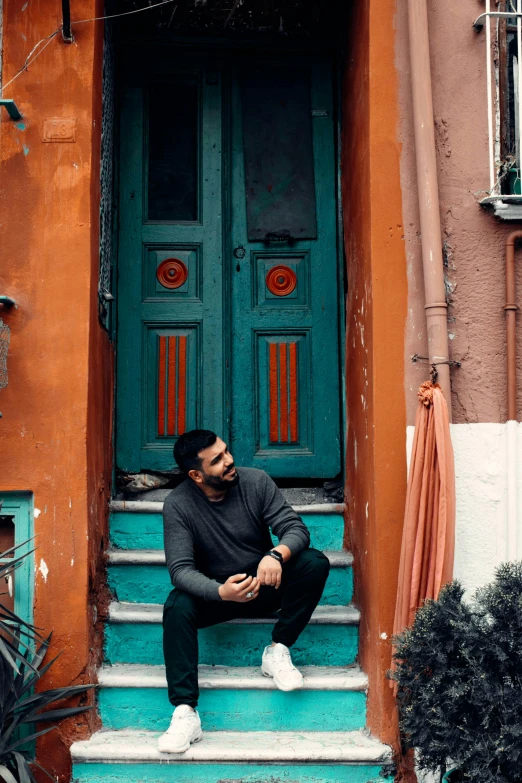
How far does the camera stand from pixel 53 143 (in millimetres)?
4090

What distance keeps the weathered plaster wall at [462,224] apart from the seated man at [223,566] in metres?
0.79

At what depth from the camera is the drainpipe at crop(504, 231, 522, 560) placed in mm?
3881

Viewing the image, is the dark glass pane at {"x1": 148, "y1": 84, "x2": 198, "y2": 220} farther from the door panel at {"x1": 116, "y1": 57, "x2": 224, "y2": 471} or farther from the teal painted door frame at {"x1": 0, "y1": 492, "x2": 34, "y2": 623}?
the teal painted door frame at {"x1": 0, "y1": 492, "x2": 34, "y2": 623}

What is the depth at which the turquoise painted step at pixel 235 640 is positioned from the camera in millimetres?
4148

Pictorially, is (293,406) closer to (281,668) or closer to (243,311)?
(243,311)

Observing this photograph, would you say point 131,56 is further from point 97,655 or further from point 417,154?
point 97,655

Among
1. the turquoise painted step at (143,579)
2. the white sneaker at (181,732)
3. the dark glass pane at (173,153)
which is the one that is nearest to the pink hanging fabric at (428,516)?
the turquoise painted step at (143,579)

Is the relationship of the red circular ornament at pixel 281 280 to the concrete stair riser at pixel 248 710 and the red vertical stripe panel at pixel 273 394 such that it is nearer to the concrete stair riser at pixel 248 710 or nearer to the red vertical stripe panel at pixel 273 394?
the red vertical stripe panel at pixel 273 394

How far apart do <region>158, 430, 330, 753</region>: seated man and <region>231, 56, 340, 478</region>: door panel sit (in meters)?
0.87

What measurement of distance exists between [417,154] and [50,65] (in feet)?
5.71

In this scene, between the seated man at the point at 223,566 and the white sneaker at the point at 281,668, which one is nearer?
the seated man at the point at 223,566

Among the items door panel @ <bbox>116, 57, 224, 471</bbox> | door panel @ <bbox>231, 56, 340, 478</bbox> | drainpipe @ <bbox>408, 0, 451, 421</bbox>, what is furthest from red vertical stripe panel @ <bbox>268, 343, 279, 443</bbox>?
drainpipe @ <bbox>408, 0, 451, 421</bbox>

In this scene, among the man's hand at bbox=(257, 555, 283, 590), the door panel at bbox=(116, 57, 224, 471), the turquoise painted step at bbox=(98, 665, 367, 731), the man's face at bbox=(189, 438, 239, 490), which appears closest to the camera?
the man's hand at bbox=(257, 555, 283, 590)

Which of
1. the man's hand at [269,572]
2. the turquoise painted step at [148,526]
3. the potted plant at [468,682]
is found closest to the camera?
the potted plant at [468,682]
